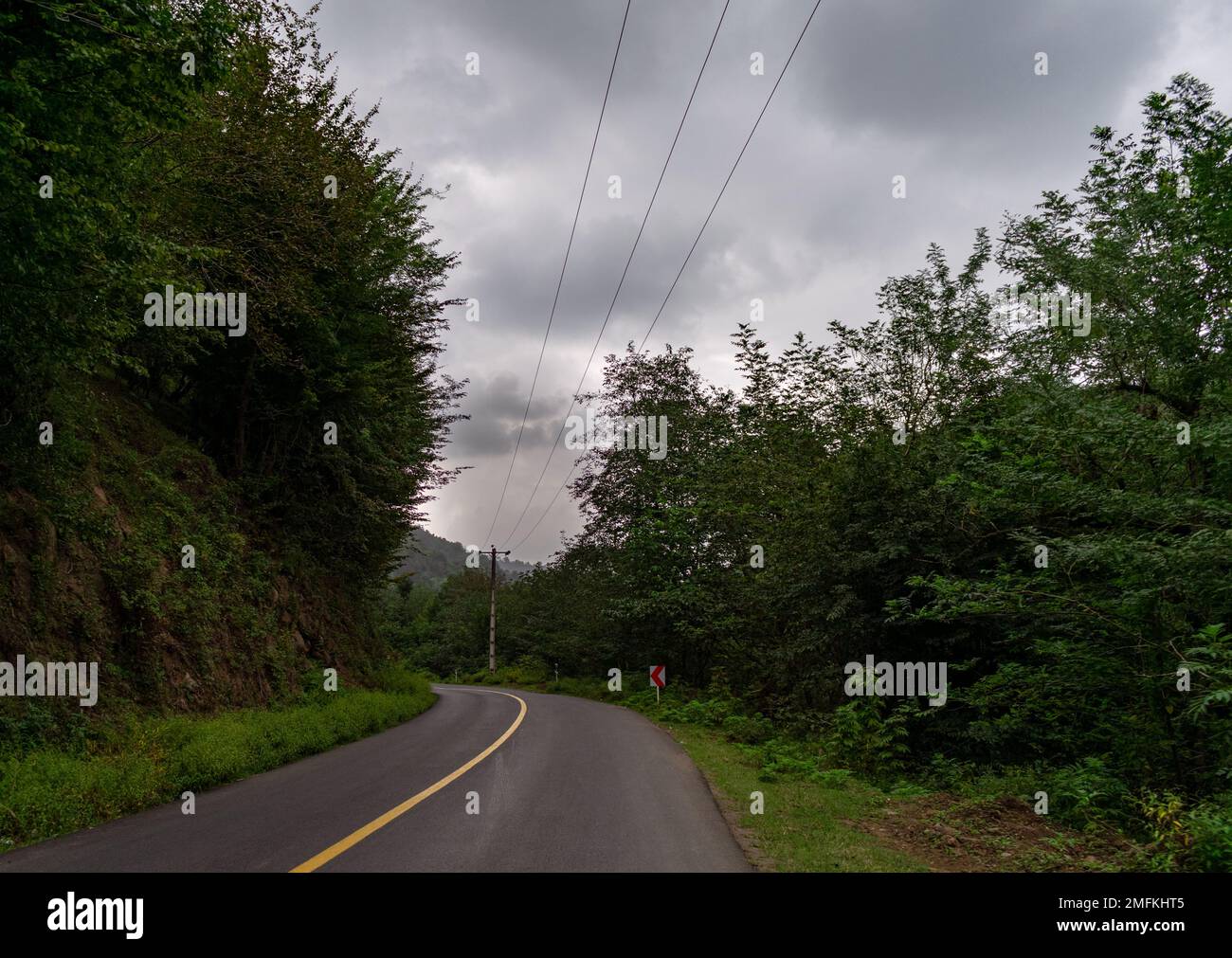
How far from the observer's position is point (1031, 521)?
11.4 m

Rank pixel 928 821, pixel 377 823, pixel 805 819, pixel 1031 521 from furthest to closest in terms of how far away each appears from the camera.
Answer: pixel 1031 521 → pixel 928 821 → pixel 805 819 → pixel 377 823

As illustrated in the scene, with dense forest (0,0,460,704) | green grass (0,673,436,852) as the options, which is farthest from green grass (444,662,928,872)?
dense forest (0,0,460,704)

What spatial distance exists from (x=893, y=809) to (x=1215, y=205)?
9.88 m

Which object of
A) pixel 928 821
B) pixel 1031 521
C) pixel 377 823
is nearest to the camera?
pixel 377 823

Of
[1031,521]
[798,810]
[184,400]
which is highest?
[184,400]

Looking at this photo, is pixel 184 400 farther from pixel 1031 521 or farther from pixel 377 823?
pixel 1031 521

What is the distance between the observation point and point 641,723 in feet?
58.0

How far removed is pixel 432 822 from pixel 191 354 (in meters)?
11.3

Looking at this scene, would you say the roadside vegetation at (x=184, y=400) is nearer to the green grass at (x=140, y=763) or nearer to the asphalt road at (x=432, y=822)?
the green grass at (x=140, y=763)

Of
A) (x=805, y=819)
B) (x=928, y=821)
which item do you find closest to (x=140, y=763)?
(x=805, y=819)

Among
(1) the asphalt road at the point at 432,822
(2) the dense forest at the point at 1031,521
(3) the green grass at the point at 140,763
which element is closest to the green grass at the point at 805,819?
(1) the asphalt road at the point at 432,822

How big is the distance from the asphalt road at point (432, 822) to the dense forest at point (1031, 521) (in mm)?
4454

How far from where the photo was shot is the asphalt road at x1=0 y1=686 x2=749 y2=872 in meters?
4.96
